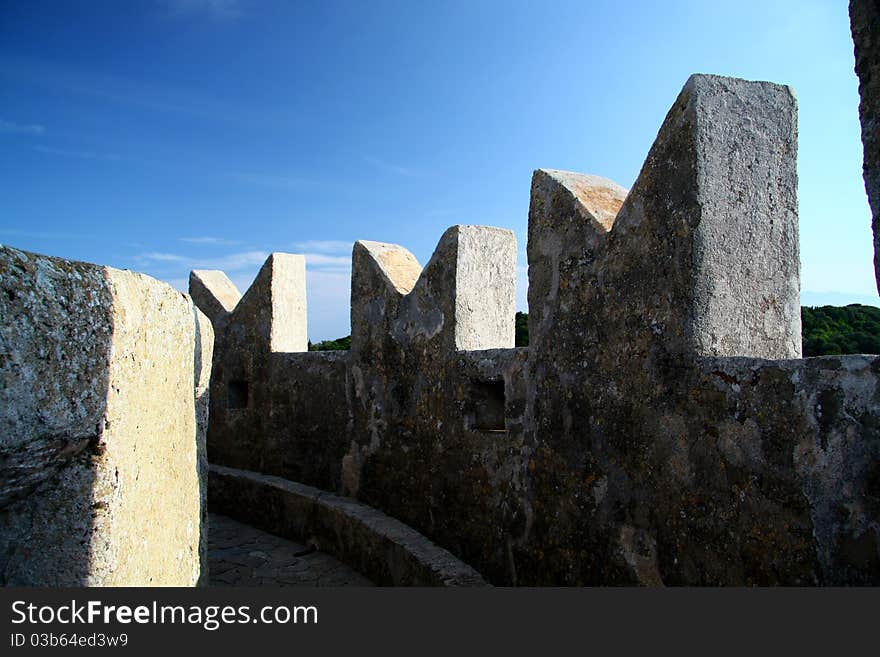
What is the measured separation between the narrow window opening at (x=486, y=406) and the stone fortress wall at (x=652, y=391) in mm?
12

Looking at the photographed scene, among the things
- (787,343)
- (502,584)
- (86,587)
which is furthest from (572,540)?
(86,587)

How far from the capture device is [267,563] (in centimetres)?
486

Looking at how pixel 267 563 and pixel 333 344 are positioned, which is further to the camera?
pixel 333 344

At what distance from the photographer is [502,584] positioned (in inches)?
145

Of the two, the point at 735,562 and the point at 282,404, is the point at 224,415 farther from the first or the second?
the point at 735,562

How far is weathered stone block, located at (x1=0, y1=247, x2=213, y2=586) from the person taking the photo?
1.47 meters

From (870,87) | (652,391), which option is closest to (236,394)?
(652,391)

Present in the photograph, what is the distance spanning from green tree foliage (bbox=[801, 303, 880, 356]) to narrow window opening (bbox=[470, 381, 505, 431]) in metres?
4.08

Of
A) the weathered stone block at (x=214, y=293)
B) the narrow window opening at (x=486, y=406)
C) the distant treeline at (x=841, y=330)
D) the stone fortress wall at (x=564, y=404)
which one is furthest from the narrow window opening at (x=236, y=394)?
the narrow window opening at (x=486, y=406)

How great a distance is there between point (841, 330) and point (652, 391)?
6027 mm

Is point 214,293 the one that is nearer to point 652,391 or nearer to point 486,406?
point 486,406

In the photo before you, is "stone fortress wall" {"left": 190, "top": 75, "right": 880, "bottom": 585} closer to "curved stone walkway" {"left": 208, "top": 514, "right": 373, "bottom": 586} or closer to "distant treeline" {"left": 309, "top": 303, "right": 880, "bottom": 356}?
"curved stone walkway" {"left": 208, "top": 514, "right": 373, "bottom": 586}

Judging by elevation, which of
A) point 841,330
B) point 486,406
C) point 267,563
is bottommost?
point 267,563

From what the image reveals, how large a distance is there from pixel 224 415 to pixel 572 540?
14.4 ft
